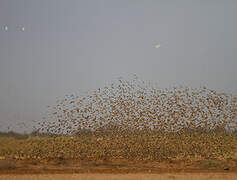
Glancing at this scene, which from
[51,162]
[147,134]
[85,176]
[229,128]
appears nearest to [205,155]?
[229,128]

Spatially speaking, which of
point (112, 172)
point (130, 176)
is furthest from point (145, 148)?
point (130, 176)

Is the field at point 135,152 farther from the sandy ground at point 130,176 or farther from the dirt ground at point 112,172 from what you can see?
the sandy ground at point 130,176

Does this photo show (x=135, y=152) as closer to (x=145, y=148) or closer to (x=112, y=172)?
(x=145, y=148)

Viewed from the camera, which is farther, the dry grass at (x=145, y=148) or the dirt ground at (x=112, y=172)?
the dry grass at (x=145, y=148)

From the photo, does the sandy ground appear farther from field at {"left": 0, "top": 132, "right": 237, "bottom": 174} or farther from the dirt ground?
field at {"left": 0, "top": 132, "right": 237, "bottom": 174}

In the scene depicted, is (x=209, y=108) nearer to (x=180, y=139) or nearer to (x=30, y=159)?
(x=180, y=139)

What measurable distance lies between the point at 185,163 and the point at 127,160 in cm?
251

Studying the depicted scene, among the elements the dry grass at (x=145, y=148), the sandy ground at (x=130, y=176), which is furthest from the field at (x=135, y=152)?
the sandy ground at (x=130, y=176)

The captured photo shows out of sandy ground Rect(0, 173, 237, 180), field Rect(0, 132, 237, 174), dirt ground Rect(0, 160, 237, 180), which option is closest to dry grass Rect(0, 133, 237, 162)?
field Rect(0, 132, 237, 174)

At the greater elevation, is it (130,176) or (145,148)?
(145,148)

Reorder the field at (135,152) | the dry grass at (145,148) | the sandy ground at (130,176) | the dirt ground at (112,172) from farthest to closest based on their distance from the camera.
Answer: the dry grass at (145,148) < the field at (135,152) < the dirt ground at (112,172) < the sandy ground at (130,176)

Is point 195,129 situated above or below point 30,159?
above

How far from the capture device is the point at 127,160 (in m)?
11.6

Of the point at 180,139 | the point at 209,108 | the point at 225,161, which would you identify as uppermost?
the point at 209,108
